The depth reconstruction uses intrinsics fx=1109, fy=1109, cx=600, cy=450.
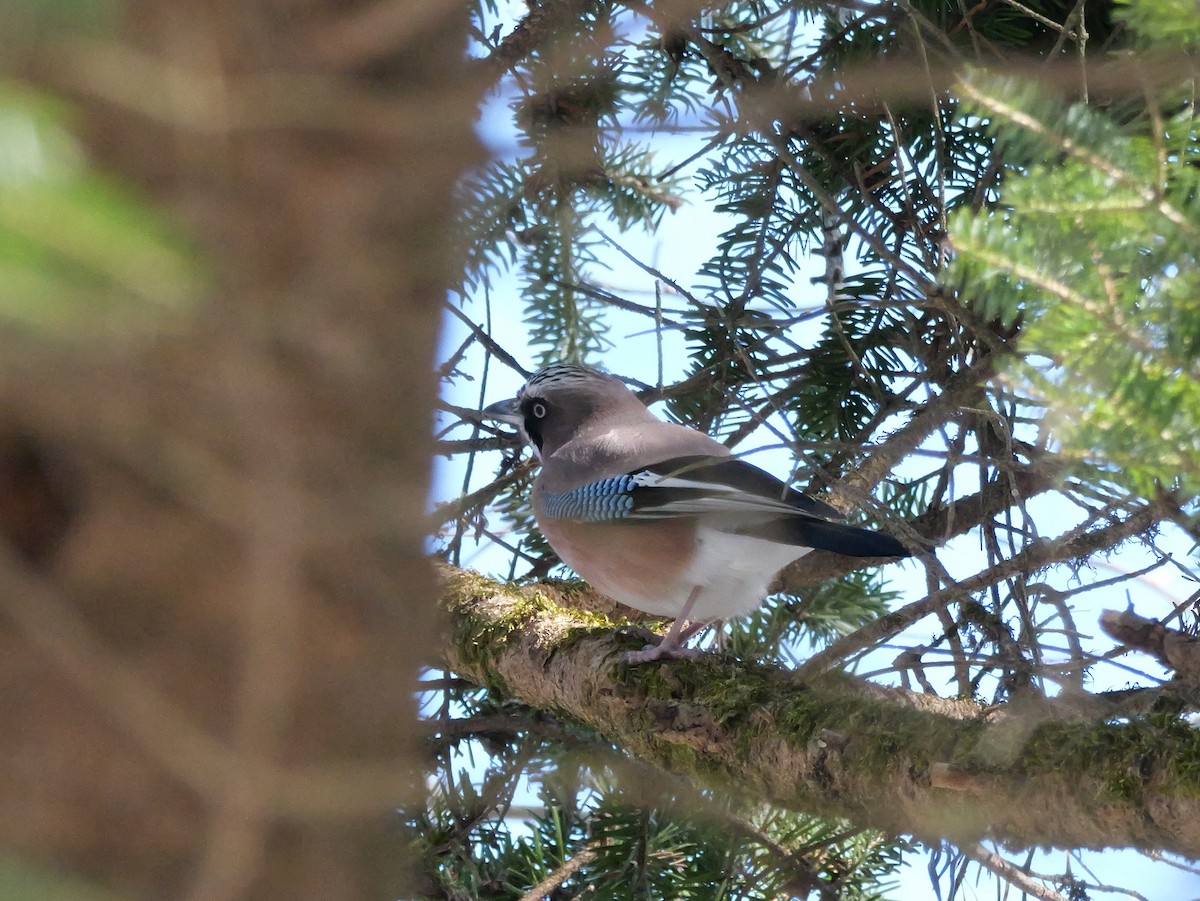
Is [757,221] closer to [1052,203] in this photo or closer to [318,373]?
[1052,203]

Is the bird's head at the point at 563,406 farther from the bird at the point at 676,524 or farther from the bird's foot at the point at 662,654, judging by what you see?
the bird's foot at the point at 662,654

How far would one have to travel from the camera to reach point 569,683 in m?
3.08

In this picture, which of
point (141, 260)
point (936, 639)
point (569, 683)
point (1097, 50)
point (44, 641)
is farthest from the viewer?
point (569, 683)

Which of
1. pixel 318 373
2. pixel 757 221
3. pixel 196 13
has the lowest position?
pixel 318 373

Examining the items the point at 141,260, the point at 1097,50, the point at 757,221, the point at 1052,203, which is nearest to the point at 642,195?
the point at 757,221

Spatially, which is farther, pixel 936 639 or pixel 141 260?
pixel 936 639

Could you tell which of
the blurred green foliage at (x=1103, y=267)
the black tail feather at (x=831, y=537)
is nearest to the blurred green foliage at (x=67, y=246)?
the blurred green foliage at (x=1103, y=267)

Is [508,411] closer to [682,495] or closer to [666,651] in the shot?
[682,495]

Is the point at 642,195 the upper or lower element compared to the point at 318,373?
upper

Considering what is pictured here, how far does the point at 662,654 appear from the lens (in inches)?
116

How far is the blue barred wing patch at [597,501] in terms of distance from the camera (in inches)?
136

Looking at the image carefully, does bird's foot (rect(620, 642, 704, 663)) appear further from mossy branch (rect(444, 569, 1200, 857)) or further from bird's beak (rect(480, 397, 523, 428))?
bird's beak (rect(480, 397, 523, 428))

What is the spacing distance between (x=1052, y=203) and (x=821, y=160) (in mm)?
2213

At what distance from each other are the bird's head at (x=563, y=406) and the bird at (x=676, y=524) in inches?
13.8
